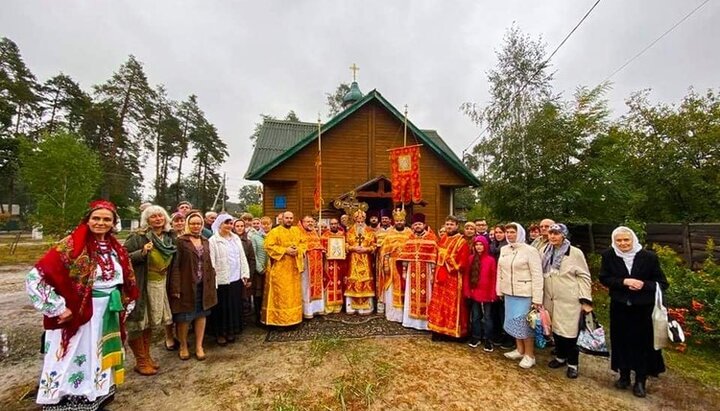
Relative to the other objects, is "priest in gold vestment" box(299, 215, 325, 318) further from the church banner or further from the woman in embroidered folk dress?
the church banner

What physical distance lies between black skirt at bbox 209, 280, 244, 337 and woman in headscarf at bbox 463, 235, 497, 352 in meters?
3.40

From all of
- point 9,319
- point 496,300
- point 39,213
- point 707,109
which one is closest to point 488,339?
point 496,300

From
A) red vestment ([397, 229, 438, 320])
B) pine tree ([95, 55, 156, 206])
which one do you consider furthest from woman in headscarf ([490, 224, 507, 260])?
pine tree ([95, 55, 156, 206])

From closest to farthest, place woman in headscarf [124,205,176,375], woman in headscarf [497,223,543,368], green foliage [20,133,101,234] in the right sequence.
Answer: woman in headscarf [124,205,176,375] → woman in headscarf [497,223,543,368] → green foliage [20,133,101,234]

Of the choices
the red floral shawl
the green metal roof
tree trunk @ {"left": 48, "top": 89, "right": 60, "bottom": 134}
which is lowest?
the red floral shawl

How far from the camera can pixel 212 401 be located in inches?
124

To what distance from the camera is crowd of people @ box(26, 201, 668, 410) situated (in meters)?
2.57

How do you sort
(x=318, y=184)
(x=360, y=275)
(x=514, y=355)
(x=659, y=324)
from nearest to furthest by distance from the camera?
(x=659, y=324) → (x=514, y=355) → (x=360, y=275) → (x=318, y=184)

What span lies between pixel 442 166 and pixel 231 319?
9735 millimetres

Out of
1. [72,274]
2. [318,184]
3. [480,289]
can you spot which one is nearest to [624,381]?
[480,289]

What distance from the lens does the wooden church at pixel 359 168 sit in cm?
1102

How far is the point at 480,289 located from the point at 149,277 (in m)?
4.17

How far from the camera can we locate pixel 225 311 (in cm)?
461

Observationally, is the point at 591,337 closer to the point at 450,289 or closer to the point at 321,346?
the point at 450,289
